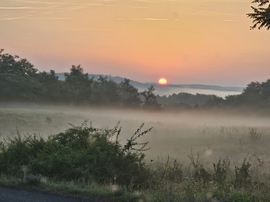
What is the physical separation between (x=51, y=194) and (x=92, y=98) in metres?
85.2

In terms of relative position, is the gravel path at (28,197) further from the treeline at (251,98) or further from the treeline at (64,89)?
the treeline at (251,98)

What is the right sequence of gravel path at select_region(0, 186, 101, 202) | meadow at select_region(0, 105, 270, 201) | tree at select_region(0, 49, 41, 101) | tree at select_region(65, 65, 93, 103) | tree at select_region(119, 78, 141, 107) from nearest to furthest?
1. gravel path at select_region(0, 186, 101, 202)
2. meadow at select_region(0, 105, 270, 201)
3. tree at select_region(0, 49, 41, 101)
4. tree at select_region(65, 65, 93, 103)
5. tree at select_region(119, 78, 141, 107)

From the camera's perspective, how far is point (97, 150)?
1373 cm

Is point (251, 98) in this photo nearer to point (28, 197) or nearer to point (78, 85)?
point (78, 85)

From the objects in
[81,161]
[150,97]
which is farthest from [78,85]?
[81,161]

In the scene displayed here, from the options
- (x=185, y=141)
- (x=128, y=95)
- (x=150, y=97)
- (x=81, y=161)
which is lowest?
(x=185, y=141)

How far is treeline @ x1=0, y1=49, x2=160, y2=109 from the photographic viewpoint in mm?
76188

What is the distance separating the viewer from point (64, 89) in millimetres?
89375

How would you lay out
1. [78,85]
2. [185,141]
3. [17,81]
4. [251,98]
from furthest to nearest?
[251,98]
[78,85]
[17,81]
[185,141]

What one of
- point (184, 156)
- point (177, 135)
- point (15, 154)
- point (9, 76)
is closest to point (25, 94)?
point (9, 76)

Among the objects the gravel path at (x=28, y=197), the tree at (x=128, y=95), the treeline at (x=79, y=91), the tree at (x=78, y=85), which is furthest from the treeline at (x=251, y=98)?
the gravel path at (x=28, y=197)

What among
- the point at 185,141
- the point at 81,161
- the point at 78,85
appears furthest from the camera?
the point at 78,85

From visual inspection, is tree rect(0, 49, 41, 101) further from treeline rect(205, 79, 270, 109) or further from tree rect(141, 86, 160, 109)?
treeline rect(205, 79, 270, 109)

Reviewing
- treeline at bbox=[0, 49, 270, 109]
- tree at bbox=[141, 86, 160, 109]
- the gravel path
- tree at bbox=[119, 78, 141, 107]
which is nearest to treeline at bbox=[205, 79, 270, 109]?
treeline at bbox=[0, 49, 270, 109]
